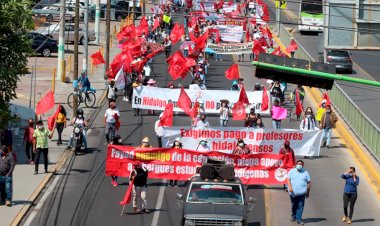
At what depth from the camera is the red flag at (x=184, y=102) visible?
3741 cm

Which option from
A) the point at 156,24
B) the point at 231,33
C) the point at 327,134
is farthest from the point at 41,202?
the point at 156,24

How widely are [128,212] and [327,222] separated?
15.8 feet

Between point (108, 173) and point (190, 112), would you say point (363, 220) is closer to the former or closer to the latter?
point (108, 173)

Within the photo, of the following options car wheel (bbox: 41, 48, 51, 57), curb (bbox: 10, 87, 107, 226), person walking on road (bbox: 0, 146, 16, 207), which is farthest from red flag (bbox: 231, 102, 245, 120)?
car wheel (bbox: 41, 48, 51, 57)

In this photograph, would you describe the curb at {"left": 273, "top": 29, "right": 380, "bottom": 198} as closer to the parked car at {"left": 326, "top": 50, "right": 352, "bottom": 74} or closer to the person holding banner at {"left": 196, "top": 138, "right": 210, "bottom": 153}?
the person holding banner at {"left": 196, "top": 138, "right": 210, "bottom": 153}

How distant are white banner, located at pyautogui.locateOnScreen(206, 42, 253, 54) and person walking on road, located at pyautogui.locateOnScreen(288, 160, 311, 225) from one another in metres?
29.7

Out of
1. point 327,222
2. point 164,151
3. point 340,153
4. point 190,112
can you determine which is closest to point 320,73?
point 327,222

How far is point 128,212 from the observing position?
26.3 meters

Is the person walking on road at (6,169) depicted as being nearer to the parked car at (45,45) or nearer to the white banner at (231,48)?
the white banner at (231,48)

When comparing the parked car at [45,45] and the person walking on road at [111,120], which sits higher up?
the parked car at [45,45]

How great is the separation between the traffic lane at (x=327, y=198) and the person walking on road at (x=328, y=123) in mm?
892

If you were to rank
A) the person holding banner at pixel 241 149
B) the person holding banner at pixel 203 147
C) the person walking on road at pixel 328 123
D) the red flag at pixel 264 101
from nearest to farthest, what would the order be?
the person holding banner at pixel 241 149, the person holding banner at pixel 203 147, the person walking on road at pixel 328 123, the red flag at pixel 264 101

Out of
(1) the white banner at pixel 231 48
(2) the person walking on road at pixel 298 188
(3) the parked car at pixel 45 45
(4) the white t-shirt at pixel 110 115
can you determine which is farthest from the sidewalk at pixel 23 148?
(2) the person walking on road at pixel 298 188

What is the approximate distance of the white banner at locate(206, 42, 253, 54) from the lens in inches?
2167
